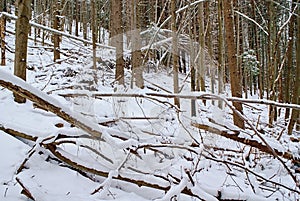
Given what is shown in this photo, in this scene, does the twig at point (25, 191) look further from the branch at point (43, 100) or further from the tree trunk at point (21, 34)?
the tree trunk at point (21, 34)

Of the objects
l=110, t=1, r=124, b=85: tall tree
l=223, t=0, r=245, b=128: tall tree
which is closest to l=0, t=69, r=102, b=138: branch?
l=223, t=0, r=245, b=128: tall tree

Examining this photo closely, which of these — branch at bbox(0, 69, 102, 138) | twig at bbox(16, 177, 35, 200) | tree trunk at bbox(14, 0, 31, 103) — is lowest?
twig at bbox(16, 177, 35, 200)

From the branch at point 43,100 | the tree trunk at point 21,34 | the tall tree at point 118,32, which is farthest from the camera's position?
the tall tree at point 118,32

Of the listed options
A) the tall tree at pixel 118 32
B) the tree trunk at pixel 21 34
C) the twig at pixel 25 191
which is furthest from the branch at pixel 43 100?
the tall tree at pixel 118 32

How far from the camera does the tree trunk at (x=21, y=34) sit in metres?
3.21

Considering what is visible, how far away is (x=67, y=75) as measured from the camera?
886 centimetres

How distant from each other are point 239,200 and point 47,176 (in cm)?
155

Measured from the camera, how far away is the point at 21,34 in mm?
3271

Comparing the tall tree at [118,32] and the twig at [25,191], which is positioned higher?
the tall tree at [118,32]

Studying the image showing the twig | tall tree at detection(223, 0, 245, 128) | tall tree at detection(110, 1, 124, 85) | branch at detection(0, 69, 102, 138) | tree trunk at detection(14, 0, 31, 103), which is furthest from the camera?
tall tree at detection(110, 1, 124, 85)

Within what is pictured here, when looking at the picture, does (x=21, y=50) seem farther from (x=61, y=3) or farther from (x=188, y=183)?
(x=61, y=3)

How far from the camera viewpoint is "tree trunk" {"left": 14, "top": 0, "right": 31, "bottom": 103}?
10.5 ft

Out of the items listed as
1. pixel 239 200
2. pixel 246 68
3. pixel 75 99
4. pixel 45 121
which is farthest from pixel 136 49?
pixel 246 68

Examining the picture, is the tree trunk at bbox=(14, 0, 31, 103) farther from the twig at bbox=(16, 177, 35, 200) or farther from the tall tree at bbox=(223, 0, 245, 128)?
the tall tree at bbox=(223, 0, 245, 128)
